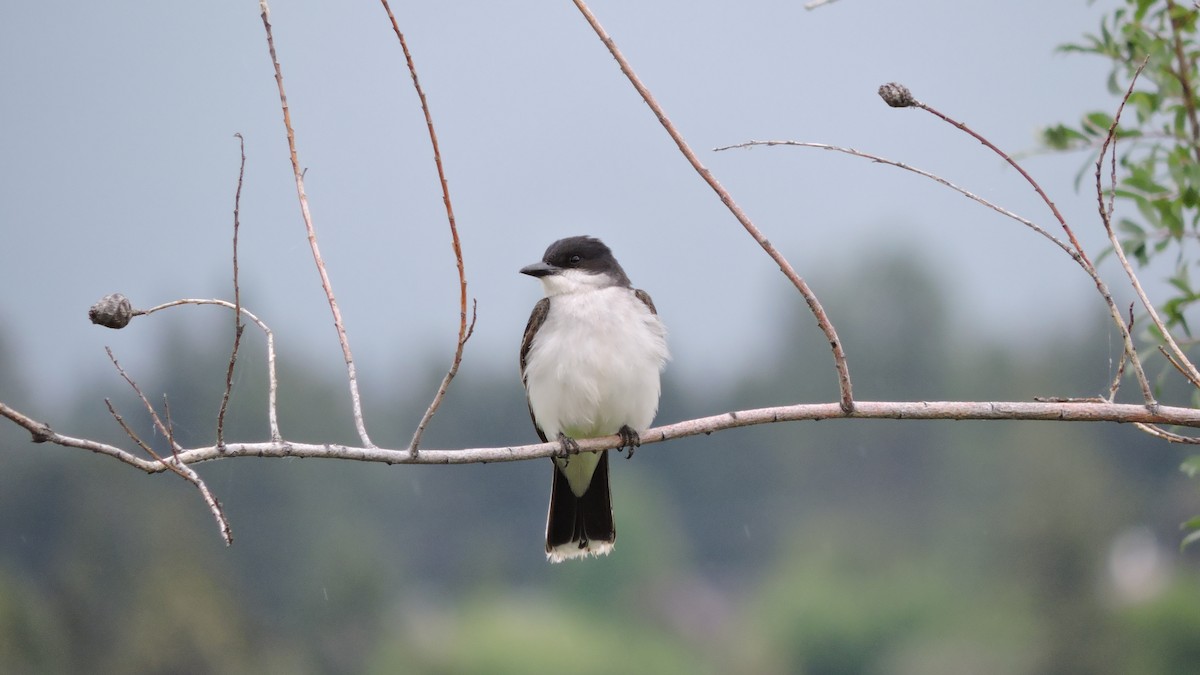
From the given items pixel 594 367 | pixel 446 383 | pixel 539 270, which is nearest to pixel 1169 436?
pixel 446 383

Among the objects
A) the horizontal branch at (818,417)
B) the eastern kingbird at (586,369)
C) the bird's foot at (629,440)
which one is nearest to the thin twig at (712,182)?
the horizontal branch at (818,417)

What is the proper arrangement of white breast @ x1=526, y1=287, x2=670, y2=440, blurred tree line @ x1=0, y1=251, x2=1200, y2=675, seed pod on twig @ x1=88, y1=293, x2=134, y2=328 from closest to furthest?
seed pod on twig @ x1=88, y1=293, x2=134, y2=328
white breast @ x1=526, y1=287, x2=670, y2=440
blurred tree line @ x1=0, y1=251, x2=1200, y2=675

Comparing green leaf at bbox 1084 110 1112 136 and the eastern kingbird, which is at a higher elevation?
green leaf at bbox 1084 110 1112 136

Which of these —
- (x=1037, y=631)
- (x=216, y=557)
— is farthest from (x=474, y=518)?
(x=1037, y=631)

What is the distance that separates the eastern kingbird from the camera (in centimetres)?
402

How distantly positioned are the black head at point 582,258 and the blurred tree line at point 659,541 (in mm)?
14750

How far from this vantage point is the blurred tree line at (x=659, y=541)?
20.6 meters

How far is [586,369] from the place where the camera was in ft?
13.1

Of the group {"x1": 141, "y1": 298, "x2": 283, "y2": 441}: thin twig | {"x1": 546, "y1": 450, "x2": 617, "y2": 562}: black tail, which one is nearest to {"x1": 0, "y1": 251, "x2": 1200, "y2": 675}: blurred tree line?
{"x1": 546, "y1": 450, "x2": 617, "y2": 562}: black tail

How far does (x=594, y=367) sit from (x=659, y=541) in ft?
71.6

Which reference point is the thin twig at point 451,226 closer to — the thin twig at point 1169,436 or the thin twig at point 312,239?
the thin twig at point 312,239

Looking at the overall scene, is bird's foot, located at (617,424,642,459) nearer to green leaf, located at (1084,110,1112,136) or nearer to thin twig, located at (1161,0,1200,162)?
green leaf, located at (1084,110,1112,136)

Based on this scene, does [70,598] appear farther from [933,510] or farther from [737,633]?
[933,510]

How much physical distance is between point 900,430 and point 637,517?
26.1 ft
